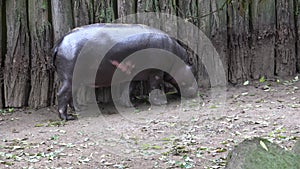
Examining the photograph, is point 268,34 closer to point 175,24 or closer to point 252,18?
point 252,18

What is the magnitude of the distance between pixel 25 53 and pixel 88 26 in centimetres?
82

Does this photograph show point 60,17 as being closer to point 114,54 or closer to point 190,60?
point 114,54

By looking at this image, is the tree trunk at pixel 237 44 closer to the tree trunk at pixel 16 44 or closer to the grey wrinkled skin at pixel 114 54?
the grey wrinkled skin at pixel 114 54

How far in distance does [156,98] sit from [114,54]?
2.54 ft

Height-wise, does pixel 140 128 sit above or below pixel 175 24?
below

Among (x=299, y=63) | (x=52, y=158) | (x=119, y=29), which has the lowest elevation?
(x=52, y=158)

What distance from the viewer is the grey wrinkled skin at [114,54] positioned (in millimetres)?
5883

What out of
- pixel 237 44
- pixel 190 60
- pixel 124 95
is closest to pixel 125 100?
pixel 124 95

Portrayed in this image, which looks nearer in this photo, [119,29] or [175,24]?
[119,29]

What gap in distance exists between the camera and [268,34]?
6.83m

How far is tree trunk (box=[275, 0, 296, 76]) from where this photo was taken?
6.85 m

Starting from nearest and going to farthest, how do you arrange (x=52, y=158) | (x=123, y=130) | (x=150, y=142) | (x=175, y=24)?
(x=52, y=158) → (x=150, y=142) → (x=123, y=130) → (x=175, y=24)

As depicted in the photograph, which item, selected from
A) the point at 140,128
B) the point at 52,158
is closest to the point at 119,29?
the point at 140,128

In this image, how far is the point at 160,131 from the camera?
201 inches
